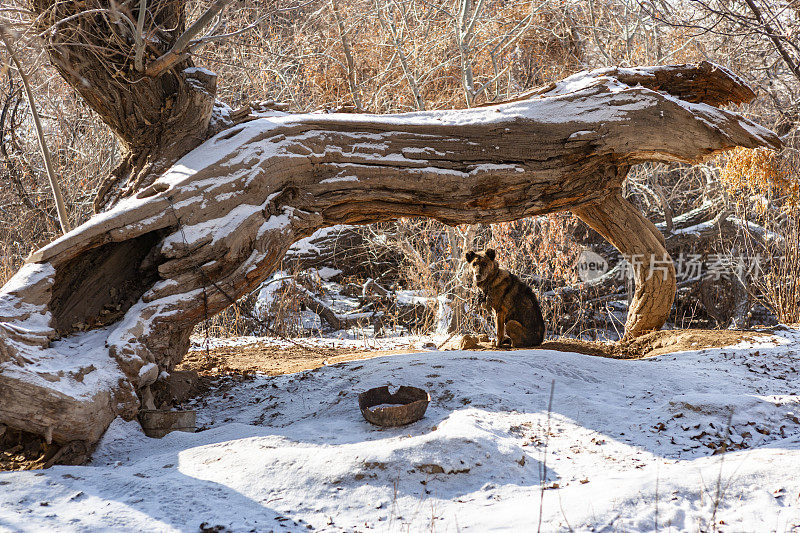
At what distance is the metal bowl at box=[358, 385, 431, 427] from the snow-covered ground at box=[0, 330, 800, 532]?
78 mm

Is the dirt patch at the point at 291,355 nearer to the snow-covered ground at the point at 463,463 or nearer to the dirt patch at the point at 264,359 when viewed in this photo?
the dirt patch at the point at 264,359

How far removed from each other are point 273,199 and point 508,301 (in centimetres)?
236

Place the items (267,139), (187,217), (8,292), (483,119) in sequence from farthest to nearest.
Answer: (483,119) < (267,139) < (187,217) < (8,292)

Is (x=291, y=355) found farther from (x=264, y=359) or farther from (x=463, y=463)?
(x=463, y=463)

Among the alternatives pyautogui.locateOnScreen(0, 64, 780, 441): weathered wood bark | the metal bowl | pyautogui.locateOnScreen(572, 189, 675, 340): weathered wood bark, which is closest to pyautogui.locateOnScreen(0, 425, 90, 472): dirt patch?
pyautogui.locateOnScreen(0, 64, 780, 441): weathered wood bark

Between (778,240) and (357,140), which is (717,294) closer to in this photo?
(778,240)

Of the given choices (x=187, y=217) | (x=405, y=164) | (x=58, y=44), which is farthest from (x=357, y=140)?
(x=58, y=44)

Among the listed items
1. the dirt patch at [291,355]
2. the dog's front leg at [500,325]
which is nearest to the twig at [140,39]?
the dirt patch at [291,355]

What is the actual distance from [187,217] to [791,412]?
415cm

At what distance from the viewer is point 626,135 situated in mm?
5004

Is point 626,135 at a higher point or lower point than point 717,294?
higher

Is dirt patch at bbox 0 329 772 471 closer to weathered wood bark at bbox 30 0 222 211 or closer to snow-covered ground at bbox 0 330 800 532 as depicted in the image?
snow-covered ground at bbox 0 330 800 532

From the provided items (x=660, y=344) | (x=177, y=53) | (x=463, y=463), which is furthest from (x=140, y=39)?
(x=660, y=344)

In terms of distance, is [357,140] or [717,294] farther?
[717,294]
